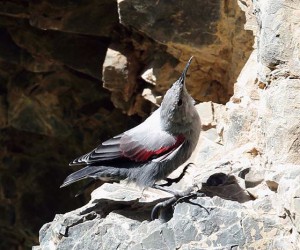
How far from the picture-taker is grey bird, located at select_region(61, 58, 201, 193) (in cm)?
573

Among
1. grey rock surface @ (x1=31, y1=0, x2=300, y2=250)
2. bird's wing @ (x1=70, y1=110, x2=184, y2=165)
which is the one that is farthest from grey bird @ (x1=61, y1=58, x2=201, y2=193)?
grey rock surface @ (x1=31, y1=0, x2=300, y2=250)

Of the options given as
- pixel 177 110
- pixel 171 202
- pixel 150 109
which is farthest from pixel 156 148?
pixel 150 109

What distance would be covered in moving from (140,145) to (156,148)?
0.43 feet

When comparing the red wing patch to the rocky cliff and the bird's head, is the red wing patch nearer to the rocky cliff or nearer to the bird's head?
the bird's head

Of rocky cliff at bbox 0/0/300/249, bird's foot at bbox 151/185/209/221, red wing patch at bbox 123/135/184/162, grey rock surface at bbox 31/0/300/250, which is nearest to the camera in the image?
grey rock surface at bbox 31/0/300/250

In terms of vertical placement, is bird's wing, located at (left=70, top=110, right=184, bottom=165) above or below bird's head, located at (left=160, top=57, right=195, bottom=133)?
below

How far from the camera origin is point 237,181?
565cm

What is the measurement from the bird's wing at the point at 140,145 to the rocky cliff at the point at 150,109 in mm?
368

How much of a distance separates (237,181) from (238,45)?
5.86 feet

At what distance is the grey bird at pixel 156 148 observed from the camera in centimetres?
573

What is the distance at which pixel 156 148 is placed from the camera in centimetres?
575

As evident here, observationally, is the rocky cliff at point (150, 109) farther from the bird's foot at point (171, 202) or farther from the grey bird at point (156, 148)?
the grey bird at point (156, 148)

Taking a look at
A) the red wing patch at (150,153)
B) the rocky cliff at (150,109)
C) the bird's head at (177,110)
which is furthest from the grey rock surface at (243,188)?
the bird's head at (177,110)

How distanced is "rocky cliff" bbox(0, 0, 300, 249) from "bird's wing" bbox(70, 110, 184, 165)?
37cm
